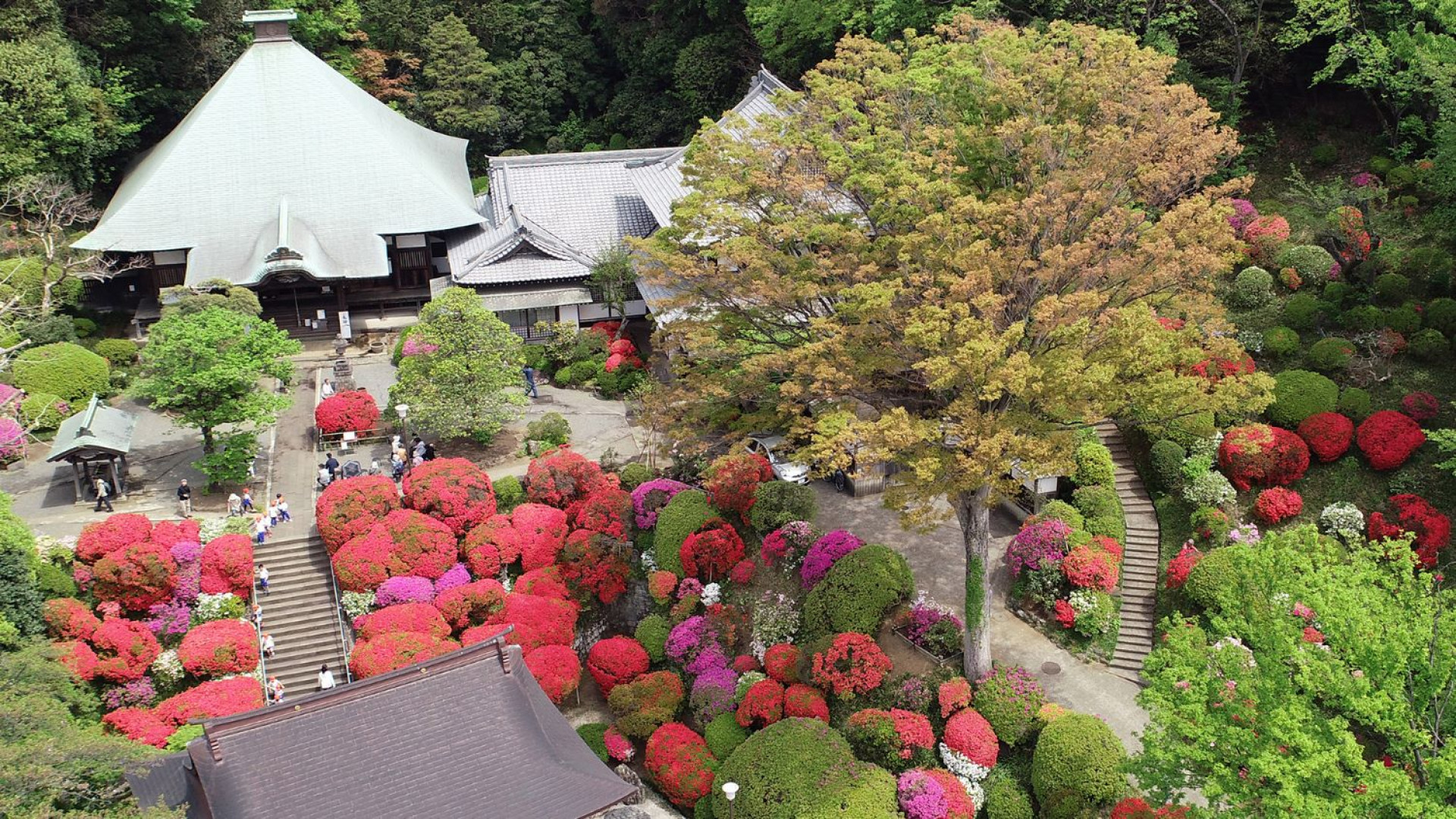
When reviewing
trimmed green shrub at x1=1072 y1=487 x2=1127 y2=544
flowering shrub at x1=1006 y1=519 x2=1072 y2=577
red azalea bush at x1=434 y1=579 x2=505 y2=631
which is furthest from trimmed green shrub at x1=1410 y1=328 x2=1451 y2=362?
red azalea bush at x1=434 y1=579 x2=505 y2=631

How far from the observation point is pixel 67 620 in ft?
89.2

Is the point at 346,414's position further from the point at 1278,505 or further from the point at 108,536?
the point at 1278,505

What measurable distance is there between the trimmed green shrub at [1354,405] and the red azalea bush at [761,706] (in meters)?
15.6


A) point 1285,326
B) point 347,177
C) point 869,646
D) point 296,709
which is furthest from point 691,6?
point 296,709

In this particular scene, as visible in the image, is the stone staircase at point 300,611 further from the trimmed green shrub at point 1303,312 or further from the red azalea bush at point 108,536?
the trimmed green shrub at point 1303,312

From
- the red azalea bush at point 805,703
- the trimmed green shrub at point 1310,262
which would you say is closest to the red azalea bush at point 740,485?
the red azalea bush at point 805,703

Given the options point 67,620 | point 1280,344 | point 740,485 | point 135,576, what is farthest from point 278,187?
point 1280,344

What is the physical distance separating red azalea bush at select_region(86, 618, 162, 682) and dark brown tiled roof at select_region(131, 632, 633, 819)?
790cm

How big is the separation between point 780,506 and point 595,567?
5235mm

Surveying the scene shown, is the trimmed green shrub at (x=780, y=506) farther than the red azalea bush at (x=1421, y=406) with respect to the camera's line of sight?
Yes

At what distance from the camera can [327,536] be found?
1193 inches

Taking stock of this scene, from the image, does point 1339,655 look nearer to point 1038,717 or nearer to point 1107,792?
point 1107,792

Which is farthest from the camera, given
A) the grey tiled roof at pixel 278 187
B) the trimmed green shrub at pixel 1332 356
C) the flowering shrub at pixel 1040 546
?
the grey tiled roof at pixel 278 187

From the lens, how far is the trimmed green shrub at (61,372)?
36625 millimetres
